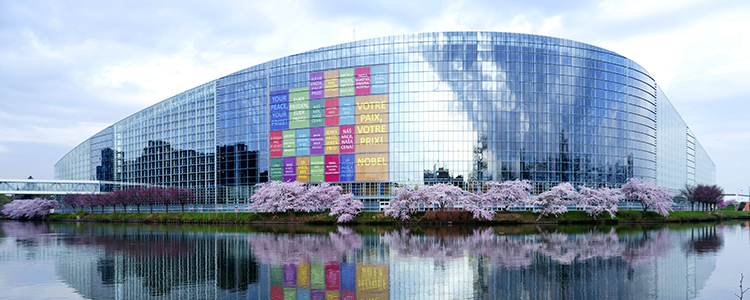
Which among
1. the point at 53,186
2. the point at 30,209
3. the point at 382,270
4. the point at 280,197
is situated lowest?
the point at 30,209

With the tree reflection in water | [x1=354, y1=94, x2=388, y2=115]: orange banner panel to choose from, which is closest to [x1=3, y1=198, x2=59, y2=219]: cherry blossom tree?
[x1=354, y1=94, x2=388, y2=115]: orange banner panel

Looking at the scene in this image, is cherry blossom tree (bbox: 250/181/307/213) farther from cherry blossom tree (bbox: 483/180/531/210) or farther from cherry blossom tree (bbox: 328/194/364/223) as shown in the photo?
cherry blossom tree (bbox: 483/180/531/210)

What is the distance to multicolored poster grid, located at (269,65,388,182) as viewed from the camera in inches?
4545

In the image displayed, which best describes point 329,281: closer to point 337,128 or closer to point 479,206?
point 479,206

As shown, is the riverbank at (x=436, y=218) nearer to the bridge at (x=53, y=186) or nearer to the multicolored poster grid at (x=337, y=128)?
the multicolored poster grid at (x=337, y=128)

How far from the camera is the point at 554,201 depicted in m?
97.9

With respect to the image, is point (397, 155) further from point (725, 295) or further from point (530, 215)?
point (725, 295)

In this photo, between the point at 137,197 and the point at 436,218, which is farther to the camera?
the point at 137,197

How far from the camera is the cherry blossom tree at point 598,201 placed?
99375 mm

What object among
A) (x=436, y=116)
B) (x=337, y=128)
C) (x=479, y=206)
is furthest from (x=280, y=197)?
(x=479, y=206)

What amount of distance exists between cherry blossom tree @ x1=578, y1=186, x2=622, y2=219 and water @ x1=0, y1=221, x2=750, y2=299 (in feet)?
145

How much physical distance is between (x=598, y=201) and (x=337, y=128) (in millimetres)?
55736

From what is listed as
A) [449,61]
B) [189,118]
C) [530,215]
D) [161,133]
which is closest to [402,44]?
[449,61]

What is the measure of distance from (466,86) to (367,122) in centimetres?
2299
